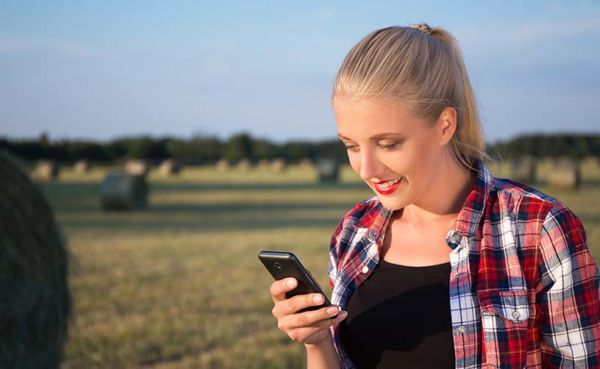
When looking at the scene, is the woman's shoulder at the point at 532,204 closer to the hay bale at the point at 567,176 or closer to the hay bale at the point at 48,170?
the hay bale at the point at 567,176

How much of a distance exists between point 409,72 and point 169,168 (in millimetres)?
34033

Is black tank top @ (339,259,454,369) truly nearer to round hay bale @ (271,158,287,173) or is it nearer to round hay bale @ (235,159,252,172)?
round hay bale @ (271,158,287,173)

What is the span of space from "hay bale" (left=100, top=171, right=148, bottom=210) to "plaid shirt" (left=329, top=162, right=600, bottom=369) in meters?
16.7

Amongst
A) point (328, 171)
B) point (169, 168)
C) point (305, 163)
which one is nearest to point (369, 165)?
point (328, 171)

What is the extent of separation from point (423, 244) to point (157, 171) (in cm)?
3440

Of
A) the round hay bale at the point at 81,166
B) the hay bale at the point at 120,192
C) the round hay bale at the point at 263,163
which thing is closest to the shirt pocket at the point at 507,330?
the hay bale at the point at 120,192

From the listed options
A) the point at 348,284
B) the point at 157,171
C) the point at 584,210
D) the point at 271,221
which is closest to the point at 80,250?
the point at 271,221

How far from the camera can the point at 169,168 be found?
35188mm

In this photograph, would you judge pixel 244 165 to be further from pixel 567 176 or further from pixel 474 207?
pixel 474 207

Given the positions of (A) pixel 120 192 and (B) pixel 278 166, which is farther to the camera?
(B) pixel 278 166

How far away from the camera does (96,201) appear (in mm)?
20672

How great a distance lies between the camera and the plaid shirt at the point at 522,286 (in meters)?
1.79

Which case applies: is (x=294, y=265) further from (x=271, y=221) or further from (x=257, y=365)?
(x=271, y=221)

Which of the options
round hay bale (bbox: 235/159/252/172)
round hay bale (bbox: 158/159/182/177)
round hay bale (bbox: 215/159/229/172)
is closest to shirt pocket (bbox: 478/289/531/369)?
round hay bale (bbox: 158/159/182/177)
